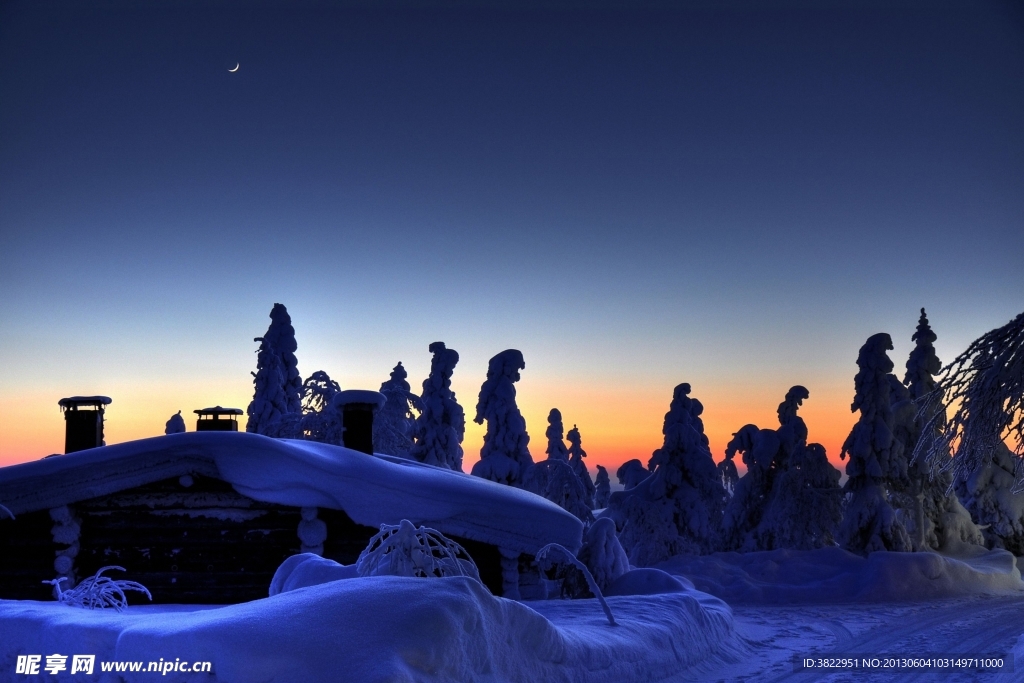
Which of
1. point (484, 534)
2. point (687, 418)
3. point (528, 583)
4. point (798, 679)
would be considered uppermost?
point (687, 418)

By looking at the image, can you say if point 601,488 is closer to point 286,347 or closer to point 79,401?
point 286,347

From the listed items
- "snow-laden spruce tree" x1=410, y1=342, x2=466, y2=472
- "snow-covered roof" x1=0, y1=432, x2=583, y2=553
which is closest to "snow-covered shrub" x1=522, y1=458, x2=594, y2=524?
"snow-laden spruce tree" x1=410, y1=342, x2=466, y2=472

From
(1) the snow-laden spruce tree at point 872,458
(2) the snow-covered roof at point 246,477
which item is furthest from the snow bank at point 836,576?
(2) the snow-covered roof at point 246,477

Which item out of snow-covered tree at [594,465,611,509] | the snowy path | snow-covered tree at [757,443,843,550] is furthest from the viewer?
snow-covered tree at [594,465,611,509]

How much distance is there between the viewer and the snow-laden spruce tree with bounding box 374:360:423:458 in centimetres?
3375

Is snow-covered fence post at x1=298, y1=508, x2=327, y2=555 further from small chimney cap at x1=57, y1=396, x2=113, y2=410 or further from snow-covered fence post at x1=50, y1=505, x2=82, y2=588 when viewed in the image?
small chimney cap at x1=57, y1=396, x2=113, y2=410

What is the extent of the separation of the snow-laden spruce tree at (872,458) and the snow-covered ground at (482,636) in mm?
6533

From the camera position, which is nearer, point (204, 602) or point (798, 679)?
point (798, 679)

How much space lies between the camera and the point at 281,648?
7.19 meters

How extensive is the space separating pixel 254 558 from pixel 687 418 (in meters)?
17.8

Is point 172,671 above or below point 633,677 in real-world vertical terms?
above

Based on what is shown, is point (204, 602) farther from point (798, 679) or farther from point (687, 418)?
point (687, 418)

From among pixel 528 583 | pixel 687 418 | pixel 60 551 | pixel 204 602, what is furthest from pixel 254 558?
pixel 687 418

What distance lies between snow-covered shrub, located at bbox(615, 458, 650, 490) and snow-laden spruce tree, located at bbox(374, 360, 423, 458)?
8.37 m
